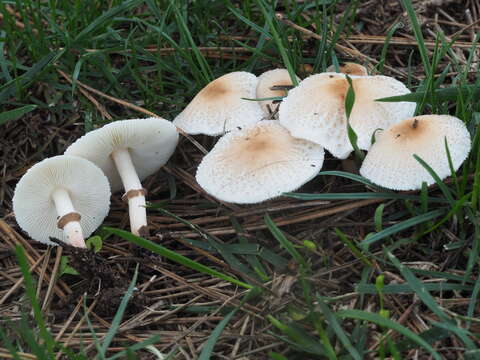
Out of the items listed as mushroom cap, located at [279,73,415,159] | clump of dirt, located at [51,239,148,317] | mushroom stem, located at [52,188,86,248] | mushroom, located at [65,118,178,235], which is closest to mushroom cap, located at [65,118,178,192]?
mushroom, located at [65,118,178,235]

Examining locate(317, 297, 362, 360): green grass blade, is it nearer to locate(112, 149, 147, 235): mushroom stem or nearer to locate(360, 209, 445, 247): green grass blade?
locate(360, 209, 445, 247): green grass blade

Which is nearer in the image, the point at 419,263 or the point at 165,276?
the point at 419,263

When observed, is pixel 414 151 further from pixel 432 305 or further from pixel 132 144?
pixel 132 144

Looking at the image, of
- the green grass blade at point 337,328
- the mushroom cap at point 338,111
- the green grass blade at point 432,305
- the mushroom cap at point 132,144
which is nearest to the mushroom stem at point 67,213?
the mushroom cap at point 132,144

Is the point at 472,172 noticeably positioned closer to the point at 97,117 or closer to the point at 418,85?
the point at 418,85

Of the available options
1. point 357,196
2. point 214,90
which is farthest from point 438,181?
point 214,90

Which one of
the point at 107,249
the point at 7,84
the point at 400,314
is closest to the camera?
the point at 400,314

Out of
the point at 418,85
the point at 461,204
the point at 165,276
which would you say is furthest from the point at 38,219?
the point at 418,85
